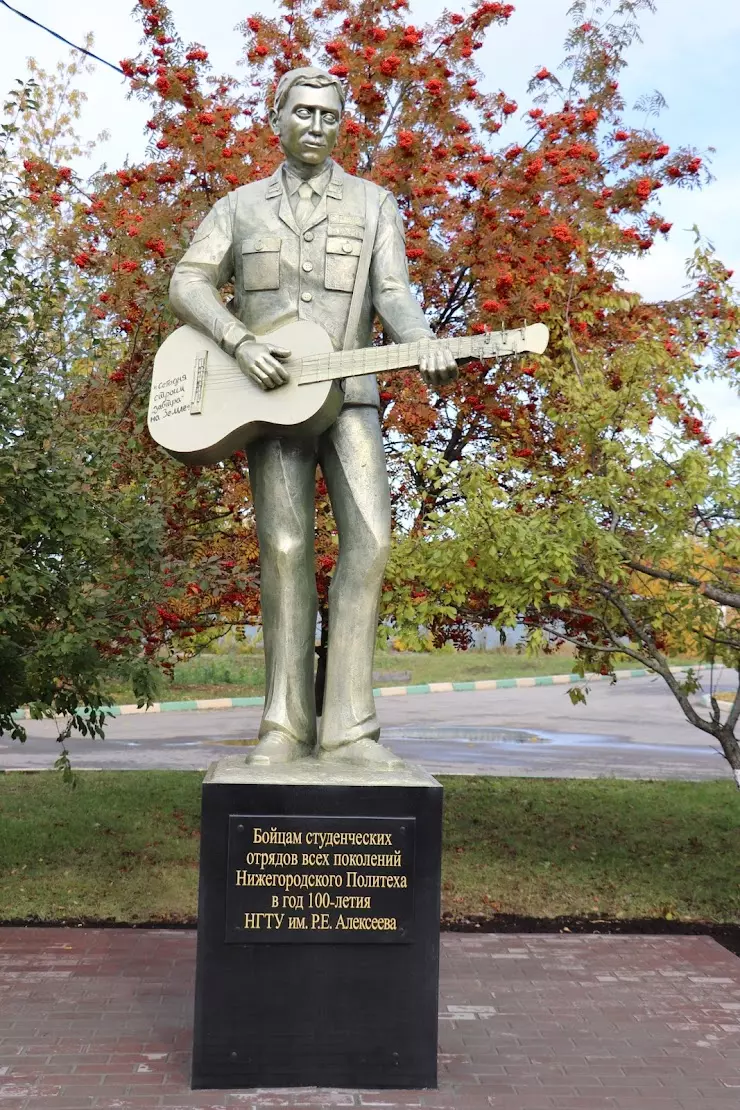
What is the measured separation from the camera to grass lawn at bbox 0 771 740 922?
23.2 ft

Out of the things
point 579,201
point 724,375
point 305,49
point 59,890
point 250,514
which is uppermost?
point 305,49

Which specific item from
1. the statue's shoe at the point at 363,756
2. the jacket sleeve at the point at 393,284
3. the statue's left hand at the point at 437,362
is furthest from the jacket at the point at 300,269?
the statue's shoe at the point at 363,756

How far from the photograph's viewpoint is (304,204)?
184 inches

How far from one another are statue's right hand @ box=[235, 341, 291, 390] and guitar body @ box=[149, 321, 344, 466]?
4cm

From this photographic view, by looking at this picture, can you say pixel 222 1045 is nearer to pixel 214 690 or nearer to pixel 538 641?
pixel 538 641

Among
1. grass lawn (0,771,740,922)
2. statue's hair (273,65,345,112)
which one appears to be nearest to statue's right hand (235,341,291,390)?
statue's hair (273,65,345,112)

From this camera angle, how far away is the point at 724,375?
6.30m

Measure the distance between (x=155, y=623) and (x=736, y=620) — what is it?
3274 millimetres

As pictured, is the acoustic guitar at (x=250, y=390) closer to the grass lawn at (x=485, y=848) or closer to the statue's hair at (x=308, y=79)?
the statue's hair at (x=308, y=79)

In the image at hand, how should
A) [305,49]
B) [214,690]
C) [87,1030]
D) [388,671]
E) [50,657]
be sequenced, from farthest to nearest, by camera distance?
[388,671] < [214,690] < [305,49] < [50,657] < [87,1030]

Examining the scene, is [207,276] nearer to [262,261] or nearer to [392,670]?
[262,261]

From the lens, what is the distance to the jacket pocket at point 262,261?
4.63m

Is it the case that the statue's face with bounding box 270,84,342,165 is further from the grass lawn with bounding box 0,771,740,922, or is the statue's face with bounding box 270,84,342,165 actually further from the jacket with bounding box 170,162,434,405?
the grass lawn with bounding box 0,771,740,922

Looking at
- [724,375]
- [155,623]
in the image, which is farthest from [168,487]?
[724,375]
